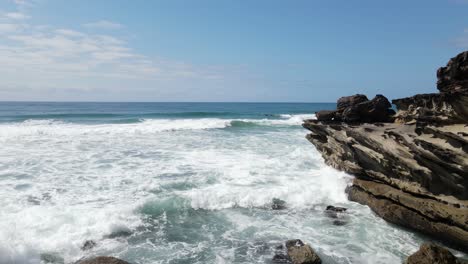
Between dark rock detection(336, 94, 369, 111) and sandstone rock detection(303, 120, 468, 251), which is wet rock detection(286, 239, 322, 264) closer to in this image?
sandstone rock detection(303, 120, 468, 251)

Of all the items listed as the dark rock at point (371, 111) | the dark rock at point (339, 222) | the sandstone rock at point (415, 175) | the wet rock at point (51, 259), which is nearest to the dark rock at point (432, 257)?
the sandstone rock at point (415, 175)

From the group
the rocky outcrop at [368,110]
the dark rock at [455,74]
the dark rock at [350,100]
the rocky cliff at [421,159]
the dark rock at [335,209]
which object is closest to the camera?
the rocky cliff at [421,159]

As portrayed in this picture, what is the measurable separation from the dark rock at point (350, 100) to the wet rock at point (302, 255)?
6.82 m

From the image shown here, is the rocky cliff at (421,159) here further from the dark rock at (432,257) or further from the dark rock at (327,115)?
the dark rock at (327,115)

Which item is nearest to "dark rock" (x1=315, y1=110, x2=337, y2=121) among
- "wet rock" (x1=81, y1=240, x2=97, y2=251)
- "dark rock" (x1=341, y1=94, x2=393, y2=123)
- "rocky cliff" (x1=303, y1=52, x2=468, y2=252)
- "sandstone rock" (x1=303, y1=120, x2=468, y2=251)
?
"dark rock" (x1=341, y1=94, x2=393, y2=123)

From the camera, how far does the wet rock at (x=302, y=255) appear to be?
683 cm

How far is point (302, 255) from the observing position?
22.8ft

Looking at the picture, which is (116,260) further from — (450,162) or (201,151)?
(201,151)

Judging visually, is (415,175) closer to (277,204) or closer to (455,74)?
(455,74)

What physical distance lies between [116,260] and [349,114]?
8.96 metres

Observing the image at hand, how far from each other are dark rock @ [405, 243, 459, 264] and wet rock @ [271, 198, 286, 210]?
4252 millimetres

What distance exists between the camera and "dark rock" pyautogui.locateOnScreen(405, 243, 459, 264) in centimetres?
632

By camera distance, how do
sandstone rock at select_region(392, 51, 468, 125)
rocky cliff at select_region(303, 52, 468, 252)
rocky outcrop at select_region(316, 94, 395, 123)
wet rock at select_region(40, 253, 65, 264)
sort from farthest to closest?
1. rocky outcrop at select_region(316, 94, 395, 123)
2. sandstone rock at select_region(392, 51, 468, 125)
3. rocky cliff at select_region(303, 52, 468, 252)
4. wet rock at select_region(40, 253, 65, 264)

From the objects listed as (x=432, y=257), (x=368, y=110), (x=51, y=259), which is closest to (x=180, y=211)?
(x=51, y=259)
